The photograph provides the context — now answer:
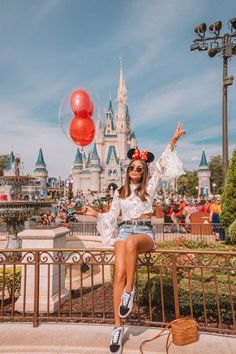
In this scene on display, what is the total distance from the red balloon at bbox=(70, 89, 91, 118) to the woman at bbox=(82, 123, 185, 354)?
5319 millimetres

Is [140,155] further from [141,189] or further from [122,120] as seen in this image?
[122,120]

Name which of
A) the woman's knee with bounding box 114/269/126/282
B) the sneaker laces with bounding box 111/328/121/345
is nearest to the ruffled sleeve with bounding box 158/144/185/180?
the woman's knee with bounding box 114/269/126/282

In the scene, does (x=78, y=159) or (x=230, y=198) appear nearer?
(x=230, y=198)

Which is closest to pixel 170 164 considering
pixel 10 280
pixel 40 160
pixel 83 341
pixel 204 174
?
pixel 83 341

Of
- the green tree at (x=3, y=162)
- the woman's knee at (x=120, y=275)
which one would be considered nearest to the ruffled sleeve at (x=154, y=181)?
the woman's knee at (x=120, y=275)

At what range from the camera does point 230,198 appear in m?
11.2

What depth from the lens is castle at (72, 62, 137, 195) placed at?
87125 millimetres

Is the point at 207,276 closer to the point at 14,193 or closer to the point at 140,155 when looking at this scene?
the point at 140,155

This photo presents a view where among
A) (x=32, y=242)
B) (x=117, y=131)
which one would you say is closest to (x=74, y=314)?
(x=32, y=242)

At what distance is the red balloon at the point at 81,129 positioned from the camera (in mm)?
9102

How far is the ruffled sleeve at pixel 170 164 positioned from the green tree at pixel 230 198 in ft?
26.1

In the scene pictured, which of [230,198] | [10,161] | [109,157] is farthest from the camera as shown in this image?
[109,157]

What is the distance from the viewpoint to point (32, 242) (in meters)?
5.54

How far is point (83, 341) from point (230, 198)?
8881 millimetres
